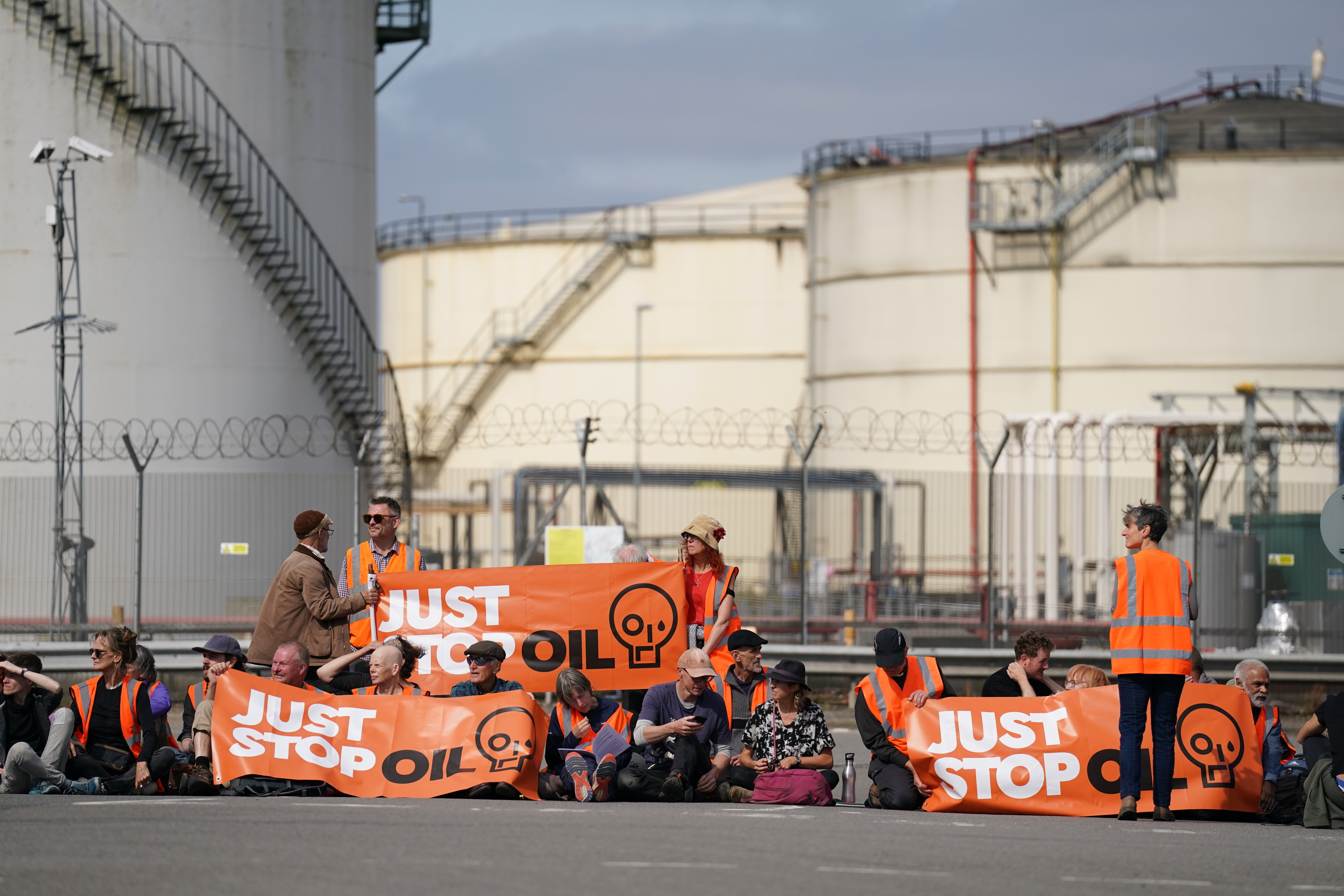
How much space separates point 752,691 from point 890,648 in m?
1.05

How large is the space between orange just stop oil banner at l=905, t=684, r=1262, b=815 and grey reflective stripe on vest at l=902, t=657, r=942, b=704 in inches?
5.2

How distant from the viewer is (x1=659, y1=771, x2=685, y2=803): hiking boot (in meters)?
10.2

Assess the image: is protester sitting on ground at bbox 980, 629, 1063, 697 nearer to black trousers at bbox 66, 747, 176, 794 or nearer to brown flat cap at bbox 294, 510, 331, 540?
brown flat cap at bbox 294, 510, 331, 540

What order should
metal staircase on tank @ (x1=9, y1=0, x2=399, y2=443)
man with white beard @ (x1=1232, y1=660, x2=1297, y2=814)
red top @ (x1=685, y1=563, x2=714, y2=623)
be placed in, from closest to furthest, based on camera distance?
1. man with white beard @ (x1=1232, y1=660, x2=1297, y2=814)
2. red top @ (x1=685, y1=563, x2=714, y2=623)
3. metal staircase on tank @ (x1=9, y1=0, x2=399, y2=443)

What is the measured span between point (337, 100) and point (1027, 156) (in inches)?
641

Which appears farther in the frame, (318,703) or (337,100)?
(337,100)

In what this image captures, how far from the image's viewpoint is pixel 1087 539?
102ft

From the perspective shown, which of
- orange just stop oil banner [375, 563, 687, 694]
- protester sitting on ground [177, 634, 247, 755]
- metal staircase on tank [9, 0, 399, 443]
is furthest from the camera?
metal staircase on tank [9, 0, 399, 443]

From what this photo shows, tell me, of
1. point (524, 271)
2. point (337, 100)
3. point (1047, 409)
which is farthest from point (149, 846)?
point (524, 271)

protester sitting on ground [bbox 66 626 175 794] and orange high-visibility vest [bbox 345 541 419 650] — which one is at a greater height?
orange high-visibility vest [bbox 345 541 419 650]

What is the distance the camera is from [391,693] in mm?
10547

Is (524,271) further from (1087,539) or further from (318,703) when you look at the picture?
(318,703)

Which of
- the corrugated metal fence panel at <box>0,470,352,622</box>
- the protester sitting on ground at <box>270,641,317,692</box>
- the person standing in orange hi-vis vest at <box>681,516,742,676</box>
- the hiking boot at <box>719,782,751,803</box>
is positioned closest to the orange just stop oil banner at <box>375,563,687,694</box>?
the person standing in orange hi-vis vest at <box>681,516,742,676</box>

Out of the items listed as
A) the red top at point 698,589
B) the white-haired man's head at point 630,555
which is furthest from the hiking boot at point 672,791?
the white-haired man's head at point 630,555
